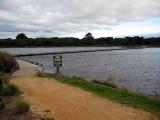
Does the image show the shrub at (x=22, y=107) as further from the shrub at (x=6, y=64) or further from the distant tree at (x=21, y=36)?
the distant tree at (x=21, y=36)

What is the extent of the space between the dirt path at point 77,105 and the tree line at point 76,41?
14025cm

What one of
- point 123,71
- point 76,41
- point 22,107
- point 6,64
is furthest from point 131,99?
point 76,41

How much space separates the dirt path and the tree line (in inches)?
5522

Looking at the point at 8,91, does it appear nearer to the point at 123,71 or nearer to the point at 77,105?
the point at 77,105

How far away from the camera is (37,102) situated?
12.5 m

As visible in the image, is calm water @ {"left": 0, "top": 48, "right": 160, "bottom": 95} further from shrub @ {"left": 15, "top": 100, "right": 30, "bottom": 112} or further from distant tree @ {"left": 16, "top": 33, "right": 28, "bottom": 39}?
distant tree @ {"left": 16, "top": 33, "right": 28, "bottom": 39}

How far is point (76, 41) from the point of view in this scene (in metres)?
166

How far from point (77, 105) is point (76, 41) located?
154 meters

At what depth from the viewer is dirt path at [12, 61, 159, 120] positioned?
10.1 meters

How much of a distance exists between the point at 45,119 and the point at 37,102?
269 cm

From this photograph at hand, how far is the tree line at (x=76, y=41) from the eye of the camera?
517ft

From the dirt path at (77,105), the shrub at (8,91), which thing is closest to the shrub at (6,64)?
the dirt path at (77,105)

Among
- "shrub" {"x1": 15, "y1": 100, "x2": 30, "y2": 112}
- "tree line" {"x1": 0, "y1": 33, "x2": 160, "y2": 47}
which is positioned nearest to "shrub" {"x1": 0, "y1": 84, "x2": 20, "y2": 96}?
"shrub" {"x1": 15, "y1": 100, "x2": 30, "y2": 112}

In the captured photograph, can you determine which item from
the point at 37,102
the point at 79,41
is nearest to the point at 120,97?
the point at 37,102
